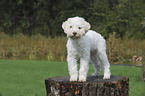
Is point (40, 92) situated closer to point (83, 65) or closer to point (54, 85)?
point (54, 85)

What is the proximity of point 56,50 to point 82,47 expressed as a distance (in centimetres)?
751

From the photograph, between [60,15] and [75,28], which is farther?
[60,15]

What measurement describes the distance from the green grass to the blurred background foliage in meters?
6.78

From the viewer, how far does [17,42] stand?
42.6ft

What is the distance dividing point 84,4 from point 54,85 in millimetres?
14163

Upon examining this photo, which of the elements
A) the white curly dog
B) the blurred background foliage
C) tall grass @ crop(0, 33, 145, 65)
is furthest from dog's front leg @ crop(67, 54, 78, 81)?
the blurred background foliage

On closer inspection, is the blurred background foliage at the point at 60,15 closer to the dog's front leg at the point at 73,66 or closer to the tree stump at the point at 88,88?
the tree stump at the point at 88,88

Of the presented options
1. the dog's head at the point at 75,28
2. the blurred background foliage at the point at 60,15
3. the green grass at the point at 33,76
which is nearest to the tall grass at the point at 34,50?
the green grass at the point at 33,76

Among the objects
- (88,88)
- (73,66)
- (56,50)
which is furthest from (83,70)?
(56,50)

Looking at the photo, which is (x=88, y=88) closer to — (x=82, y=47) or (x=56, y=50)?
(x=82, y=47)

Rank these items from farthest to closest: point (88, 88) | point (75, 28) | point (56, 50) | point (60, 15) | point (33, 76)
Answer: point (60, 15) < point (56, 50) < point (33, 76) < point (88, 88) < point (75, 28)

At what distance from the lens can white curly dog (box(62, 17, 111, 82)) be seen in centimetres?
353

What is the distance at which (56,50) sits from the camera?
37.0 feet

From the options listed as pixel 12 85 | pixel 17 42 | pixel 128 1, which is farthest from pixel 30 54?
pixel 128 1
